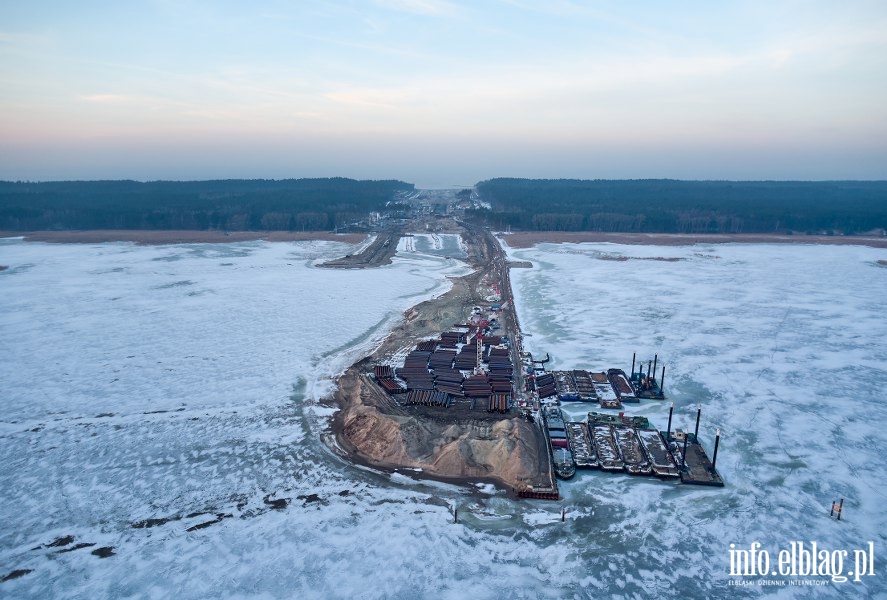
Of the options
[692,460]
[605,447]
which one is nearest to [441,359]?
[605,447]

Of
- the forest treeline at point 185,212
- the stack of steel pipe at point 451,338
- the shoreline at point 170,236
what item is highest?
the forest treeline at point 185,212

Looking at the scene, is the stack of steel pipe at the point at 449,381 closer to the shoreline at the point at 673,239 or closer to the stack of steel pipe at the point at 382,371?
the stack of steel pipe at the point at 382,371

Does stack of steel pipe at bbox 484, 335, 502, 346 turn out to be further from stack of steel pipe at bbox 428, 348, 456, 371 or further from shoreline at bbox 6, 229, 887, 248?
shoreline at bbox 6, 229, 887, 248

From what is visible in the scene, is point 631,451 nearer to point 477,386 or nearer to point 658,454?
point 658,454

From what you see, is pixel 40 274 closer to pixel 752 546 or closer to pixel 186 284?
pixel 186 284

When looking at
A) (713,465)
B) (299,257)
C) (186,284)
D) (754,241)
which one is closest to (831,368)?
(713,465)

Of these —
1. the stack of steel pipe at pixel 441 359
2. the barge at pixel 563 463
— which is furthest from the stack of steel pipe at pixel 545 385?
the stack of steel pipe at pixel 441 359
